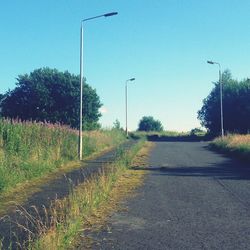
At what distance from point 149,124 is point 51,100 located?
260 ft

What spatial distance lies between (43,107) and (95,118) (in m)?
7.04

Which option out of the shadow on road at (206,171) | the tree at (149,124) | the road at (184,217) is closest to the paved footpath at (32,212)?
the road at (184,217)

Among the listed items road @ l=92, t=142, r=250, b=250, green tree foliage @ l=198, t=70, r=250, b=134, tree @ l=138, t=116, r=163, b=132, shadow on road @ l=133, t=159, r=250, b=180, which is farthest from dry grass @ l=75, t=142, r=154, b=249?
tree @ l=138, t=116, r=163, b=132

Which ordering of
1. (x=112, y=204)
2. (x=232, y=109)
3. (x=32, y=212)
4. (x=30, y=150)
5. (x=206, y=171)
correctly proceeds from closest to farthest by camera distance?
(x=32, y=212), (x=112, y=204), (x=30, y=150), (x=206, y=171), (x=232, y=109)

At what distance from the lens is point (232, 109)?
67.0 m

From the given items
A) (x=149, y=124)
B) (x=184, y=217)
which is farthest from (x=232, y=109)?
(x=149, y=124)

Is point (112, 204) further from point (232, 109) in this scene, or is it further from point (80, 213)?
point (232, 109)

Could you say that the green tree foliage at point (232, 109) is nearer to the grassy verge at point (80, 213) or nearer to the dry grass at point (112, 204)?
the dry grass at point (112, 204)

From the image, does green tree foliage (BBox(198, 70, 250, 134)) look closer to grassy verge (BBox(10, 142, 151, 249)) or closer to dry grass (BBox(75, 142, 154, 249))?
dry grass (BBox(75, 142, 154, 249))

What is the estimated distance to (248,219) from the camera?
9.25 meters

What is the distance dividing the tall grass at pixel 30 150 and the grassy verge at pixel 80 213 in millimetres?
2393

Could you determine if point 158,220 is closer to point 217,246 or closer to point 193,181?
point 217,246

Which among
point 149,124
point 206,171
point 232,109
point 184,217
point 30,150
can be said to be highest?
point 149,124

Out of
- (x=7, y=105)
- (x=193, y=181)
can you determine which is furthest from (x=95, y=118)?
(x=193, y=181)
